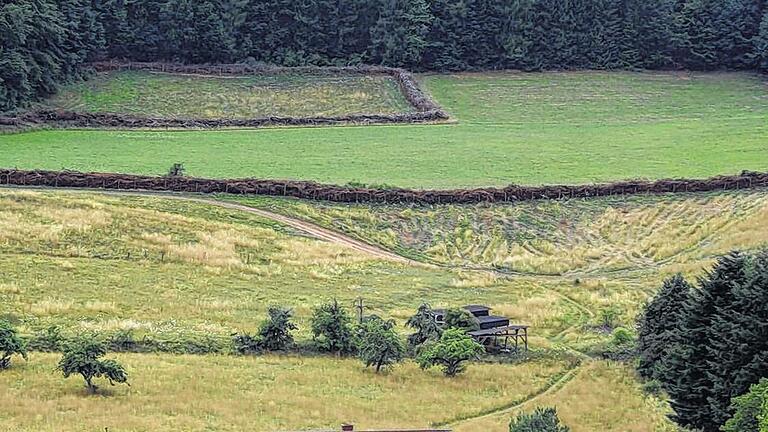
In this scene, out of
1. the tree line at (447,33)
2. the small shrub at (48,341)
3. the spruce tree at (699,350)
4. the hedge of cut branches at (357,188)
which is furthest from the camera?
the tree line at (447,33)

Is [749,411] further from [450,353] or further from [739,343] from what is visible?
[450,353]

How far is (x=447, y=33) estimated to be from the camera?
111 meters

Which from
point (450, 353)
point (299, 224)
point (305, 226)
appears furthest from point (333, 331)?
point (299, 224)

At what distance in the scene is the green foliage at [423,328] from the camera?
4303 centimetres

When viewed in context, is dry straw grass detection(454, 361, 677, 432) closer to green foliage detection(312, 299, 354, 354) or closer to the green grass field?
green foliage detection(312, 299, 354, 354)

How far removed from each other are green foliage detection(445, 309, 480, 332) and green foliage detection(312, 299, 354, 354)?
3.99 metres

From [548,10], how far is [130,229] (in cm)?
6808

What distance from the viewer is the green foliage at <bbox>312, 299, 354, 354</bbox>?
42031 mm

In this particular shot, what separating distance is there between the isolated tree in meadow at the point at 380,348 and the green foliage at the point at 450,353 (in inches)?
36.7

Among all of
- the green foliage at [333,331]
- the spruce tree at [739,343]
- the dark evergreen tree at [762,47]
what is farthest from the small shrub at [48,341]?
the dark evergreen tree at [762,47]

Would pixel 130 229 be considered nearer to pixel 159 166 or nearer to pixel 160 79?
pixel 159 166

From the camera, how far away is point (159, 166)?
6950 centimetres

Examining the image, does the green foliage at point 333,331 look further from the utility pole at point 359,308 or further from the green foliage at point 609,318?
the green foliage at point 609,318

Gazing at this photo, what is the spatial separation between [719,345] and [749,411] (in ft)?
11.5
